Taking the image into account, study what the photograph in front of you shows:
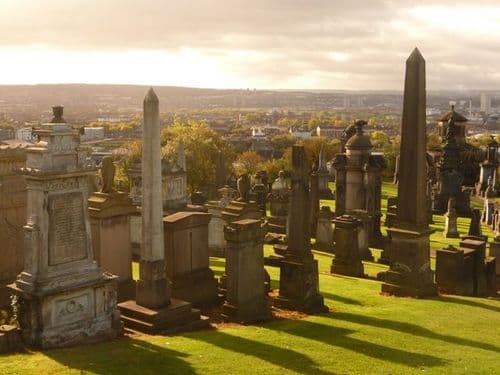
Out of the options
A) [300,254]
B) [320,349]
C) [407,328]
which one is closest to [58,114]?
[300,254]

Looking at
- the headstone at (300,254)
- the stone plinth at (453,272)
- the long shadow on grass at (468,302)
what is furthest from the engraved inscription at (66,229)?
the stone plinth at (453,272)

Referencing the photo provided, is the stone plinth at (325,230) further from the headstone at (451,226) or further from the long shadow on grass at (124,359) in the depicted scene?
the long shadow on grass at (124,359)

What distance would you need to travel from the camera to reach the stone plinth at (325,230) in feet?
77.2

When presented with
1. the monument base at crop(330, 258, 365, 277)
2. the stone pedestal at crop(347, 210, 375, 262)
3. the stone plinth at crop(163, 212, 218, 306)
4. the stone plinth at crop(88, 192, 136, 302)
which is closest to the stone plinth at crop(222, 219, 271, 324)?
the stone plinth at crop(163, 212, 218, 306)

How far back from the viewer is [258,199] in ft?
105

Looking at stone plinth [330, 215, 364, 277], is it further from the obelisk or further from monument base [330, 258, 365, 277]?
the obelisk

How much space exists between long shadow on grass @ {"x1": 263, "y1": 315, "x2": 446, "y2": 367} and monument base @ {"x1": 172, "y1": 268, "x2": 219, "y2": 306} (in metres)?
2.25

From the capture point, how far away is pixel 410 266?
51.9 feet

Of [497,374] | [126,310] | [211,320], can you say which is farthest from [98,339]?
[497,374]

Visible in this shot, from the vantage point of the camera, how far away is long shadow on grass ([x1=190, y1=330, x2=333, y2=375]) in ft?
31.8

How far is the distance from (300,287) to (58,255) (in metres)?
5.66

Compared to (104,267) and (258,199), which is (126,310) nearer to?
(104,267)

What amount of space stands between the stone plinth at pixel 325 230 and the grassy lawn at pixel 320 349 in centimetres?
924

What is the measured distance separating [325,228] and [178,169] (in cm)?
663
